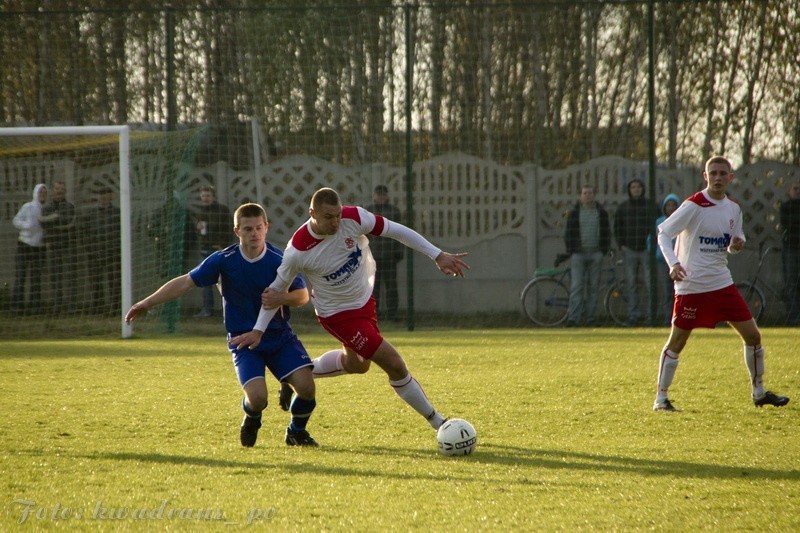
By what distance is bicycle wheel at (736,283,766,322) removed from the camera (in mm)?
14344

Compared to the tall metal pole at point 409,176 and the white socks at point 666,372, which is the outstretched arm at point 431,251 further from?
the tall metal pole at point 409,176

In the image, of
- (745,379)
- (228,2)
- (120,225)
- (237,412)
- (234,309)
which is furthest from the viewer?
(228,2)

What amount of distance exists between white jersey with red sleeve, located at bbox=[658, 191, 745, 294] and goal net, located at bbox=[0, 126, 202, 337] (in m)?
8.03

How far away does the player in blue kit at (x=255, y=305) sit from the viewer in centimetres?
594

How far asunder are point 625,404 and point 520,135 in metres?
8.64

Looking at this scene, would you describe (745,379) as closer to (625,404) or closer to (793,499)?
(625,404)

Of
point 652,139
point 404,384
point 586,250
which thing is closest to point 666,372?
point 404,384

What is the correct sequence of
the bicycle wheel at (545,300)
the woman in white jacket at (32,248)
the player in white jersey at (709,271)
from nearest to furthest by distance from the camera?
the player in white jersey at (709,271)
the woman in white jacket at (32,248)
the bicycle wheel at (545,300)

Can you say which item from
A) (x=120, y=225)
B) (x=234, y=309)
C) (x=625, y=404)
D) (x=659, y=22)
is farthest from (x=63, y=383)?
(x=659, y=22)

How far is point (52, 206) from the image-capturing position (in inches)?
564

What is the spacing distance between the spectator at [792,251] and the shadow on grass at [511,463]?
986 centimetres

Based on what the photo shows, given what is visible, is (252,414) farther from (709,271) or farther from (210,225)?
(210,225)

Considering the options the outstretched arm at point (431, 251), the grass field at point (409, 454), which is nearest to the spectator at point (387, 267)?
the grass field at point (409, 454)

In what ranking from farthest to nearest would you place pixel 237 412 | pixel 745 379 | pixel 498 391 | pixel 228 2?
pixel 228 2 → pixel 745 379 → pixel 498 391 → pixel 237 412
